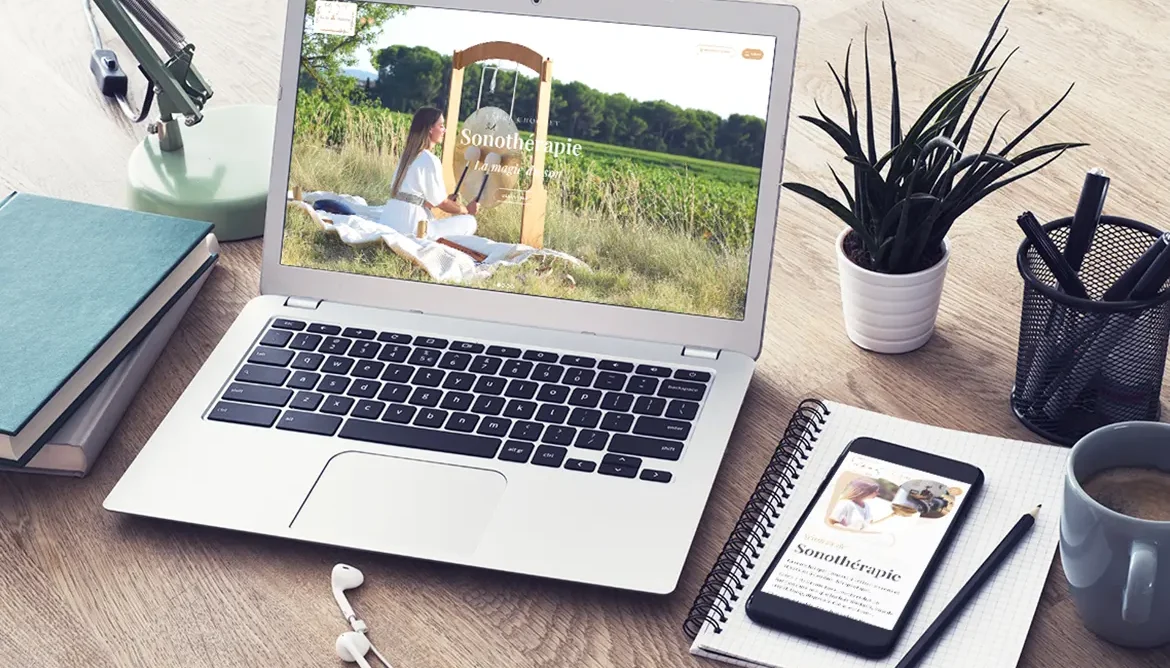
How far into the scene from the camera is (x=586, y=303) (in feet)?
3.33

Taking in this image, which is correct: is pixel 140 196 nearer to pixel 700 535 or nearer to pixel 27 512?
pixel 27 512

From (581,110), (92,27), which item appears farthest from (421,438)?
(92,27)

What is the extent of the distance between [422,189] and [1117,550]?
59 cm

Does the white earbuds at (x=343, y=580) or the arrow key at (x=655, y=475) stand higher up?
the arrow key at (x=655, y=475)

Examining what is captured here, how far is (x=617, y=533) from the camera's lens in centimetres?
85

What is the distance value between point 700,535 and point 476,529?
0.15m

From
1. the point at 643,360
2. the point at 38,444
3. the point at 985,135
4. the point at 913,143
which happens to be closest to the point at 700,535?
the point at 643,360

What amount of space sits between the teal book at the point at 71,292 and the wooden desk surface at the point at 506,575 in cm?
5

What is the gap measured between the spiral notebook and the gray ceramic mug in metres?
0.04

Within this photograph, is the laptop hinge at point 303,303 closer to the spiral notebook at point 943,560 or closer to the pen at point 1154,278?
the spiral notebook at point 943,560

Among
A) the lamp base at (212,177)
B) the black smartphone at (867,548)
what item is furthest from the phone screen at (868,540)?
the lamp base at (212,177)

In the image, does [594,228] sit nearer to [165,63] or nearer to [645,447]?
[645,447]

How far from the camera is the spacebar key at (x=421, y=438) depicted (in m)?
0.92

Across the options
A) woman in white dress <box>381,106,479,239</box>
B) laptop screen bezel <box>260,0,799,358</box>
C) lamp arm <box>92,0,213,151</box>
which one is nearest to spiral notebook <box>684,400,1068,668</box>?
laptop screen bezel <box>260,0,799,358</box>
